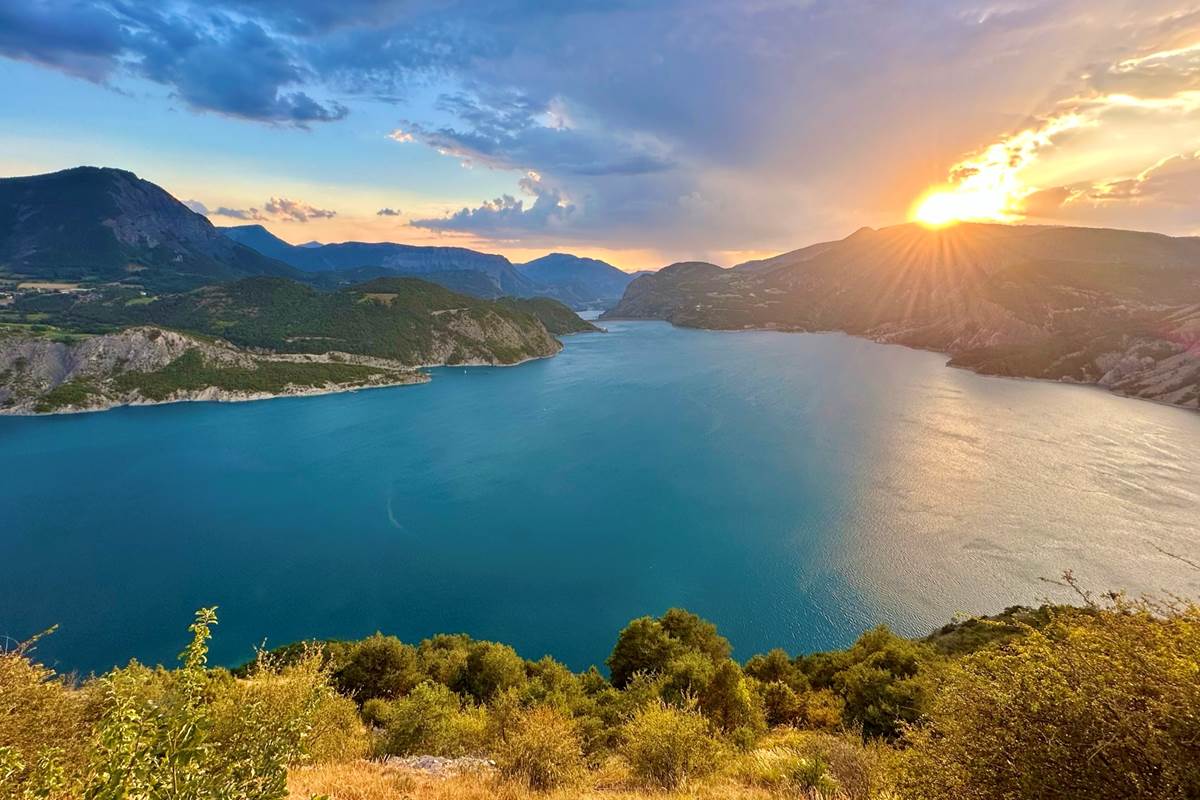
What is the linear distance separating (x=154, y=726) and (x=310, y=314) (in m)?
221

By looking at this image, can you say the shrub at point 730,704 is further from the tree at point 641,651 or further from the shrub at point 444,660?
the shrub at point 444,660

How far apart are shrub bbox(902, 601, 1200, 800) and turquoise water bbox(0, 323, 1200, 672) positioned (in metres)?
37.0

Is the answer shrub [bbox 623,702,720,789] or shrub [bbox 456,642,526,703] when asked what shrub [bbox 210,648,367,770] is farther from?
shrub [bbox 456,642,526,703]

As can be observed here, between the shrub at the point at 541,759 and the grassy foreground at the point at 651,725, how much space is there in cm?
6

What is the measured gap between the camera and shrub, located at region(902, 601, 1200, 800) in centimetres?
666

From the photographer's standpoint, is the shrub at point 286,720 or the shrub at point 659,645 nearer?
the shrub at point 286,720

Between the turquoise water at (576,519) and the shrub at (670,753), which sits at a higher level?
the shrub at (670,753)

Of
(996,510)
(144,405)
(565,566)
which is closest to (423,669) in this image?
(565,566)

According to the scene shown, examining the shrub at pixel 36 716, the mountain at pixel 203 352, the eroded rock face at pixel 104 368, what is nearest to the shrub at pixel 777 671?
the shrub at pixel 36 716

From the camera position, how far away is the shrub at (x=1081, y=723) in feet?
21.9

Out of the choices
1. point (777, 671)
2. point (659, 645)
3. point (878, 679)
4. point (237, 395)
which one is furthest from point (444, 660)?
point (237, 395)

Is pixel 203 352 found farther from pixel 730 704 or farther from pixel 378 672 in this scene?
pixel 730 704

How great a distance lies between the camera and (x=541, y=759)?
15078 millimetres

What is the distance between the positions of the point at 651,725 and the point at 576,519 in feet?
157
